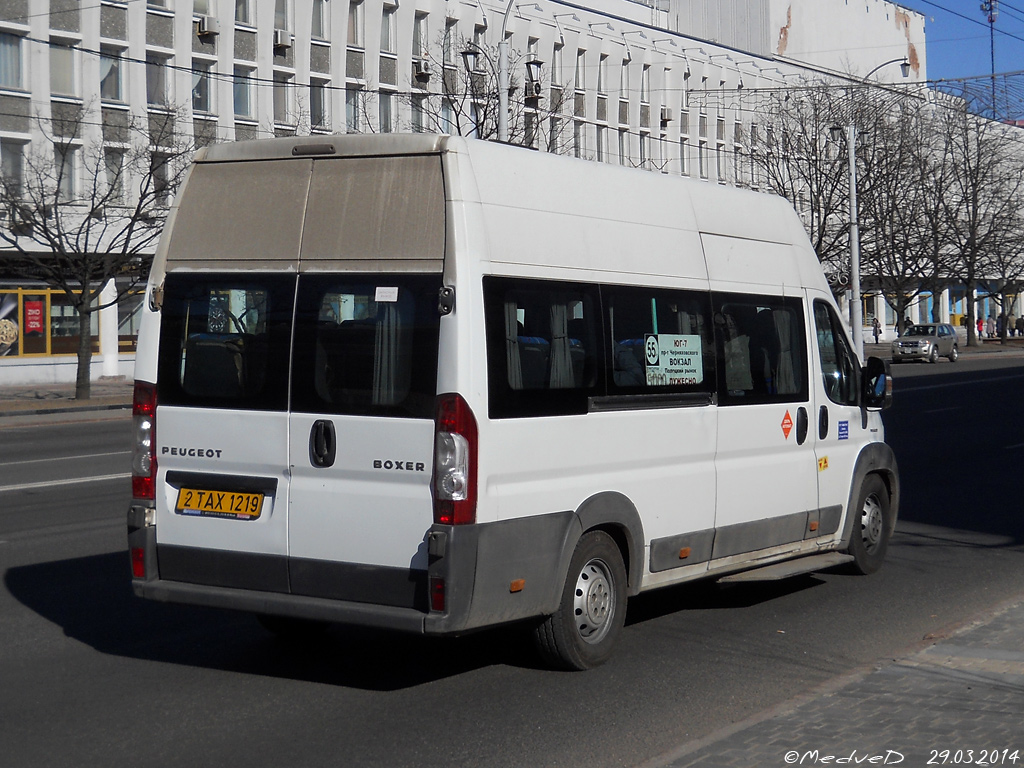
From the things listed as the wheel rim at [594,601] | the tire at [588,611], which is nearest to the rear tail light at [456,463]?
the tire at [588,611]

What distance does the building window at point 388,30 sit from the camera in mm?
46844

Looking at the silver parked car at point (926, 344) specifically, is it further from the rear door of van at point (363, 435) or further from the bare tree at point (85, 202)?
the rear door of van at point (363, 435)

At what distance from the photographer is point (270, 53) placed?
4300 cm

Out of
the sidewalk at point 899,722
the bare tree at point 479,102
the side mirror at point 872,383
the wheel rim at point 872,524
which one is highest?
the bare tree at point 479,102

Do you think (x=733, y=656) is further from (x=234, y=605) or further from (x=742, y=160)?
(x=742, y=160)

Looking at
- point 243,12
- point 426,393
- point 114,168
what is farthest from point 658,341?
point 243,12

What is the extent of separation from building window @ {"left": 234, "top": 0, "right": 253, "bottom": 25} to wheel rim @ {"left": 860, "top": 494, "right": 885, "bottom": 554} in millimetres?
37348

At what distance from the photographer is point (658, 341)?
698 centimetres

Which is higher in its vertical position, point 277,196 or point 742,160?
point 742,160

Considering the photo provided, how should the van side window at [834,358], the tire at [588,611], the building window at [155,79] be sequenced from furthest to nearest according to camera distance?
the building window at [155,79], the van side window at [834,358], the tire at [588,611]

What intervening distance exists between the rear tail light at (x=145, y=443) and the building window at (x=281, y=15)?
39.4 metres

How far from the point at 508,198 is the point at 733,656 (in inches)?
103

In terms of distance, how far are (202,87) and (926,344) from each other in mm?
29371

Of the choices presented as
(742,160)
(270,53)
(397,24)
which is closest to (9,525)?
(270,53)
